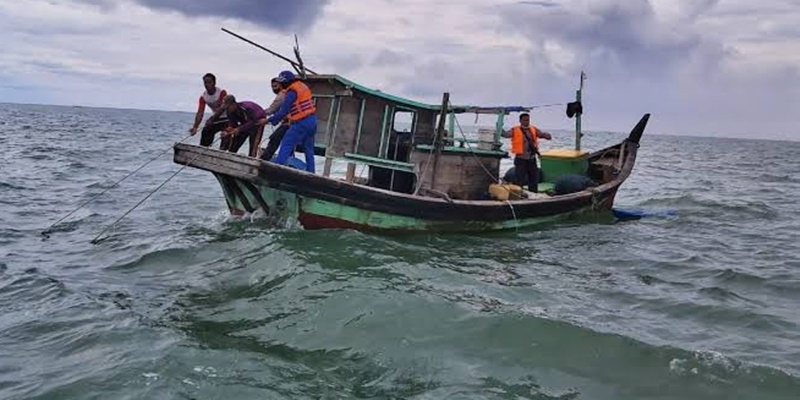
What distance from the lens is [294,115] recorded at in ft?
36.6

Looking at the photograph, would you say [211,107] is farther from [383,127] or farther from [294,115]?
[383,127]

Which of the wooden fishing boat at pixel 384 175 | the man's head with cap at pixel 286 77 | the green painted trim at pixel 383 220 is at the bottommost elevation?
the green painted trim at pixel 383 220

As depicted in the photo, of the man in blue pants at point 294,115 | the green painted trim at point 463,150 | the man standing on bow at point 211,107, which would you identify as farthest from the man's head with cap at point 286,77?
the green painted trim at point 463,150

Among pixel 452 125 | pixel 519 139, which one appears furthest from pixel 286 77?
pixel 519 139

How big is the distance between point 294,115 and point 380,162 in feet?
5.81

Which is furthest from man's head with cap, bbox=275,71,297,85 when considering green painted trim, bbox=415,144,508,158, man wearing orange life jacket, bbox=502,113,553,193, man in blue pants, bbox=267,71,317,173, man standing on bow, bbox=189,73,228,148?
man wearing orange life jacket, bbox=502,113,553,193

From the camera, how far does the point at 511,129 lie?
14414 mm

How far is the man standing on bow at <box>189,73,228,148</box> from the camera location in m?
12.0

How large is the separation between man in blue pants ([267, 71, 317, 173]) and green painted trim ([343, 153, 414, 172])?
78 centimetres

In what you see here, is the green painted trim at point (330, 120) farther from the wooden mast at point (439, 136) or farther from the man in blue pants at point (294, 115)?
the wooden mast at point (439, 136)

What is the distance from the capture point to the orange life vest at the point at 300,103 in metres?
11.1

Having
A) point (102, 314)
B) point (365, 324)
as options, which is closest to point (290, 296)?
point (365, 324)

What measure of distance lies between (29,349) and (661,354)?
6065 mm

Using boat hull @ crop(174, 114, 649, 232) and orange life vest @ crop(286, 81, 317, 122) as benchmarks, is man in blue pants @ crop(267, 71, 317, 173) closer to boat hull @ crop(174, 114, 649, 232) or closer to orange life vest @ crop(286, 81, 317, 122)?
orange life vest @ crop(286, 81, 317, 122)
